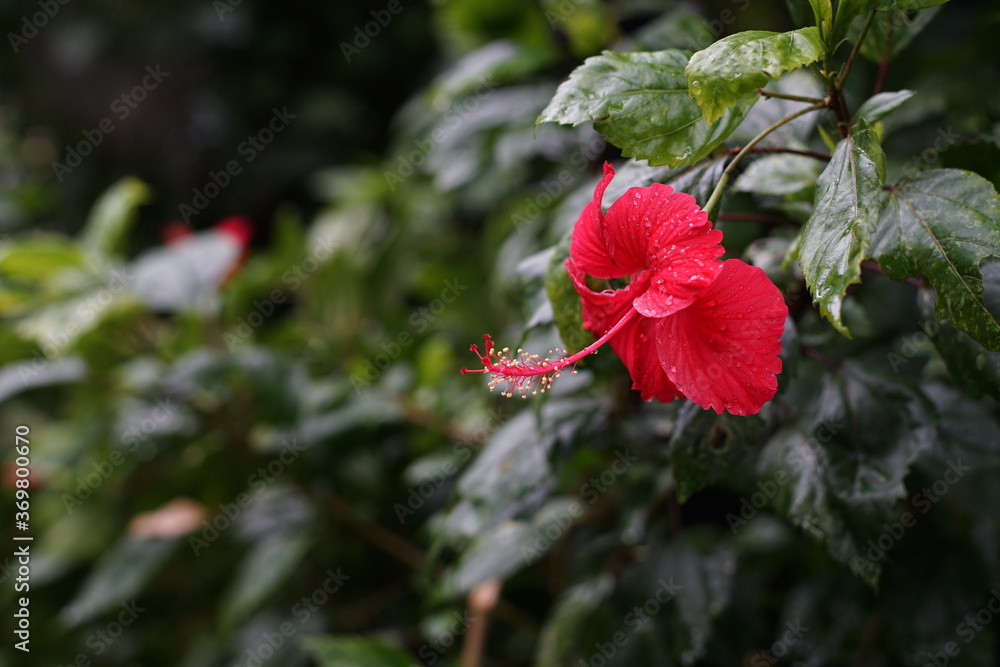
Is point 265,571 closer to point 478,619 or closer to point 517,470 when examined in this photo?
point 478,619

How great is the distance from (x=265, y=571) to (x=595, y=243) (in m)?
0.98

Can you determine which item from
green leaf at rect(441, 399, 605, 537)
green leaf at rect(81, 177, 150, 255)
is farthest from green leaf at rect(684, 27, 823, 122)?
green leaf at rect(81, 177, 150, 255)

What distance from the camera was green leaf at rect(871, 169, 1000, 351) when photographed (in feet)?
1.64

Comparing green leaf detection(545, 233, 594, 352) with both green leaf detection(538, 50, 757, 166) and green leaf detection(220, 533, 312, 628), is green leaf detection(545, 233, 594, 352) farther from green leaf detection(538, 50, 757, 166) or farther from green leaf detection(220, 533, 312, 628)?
green leaf detection(220, 533, 312, 628)

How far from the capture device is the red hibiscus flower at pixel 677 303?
49 cm

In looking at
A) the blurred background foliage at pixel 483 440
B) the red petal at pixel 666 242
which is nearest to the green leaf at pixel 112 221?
the blurred background foliage at pixel 483 440

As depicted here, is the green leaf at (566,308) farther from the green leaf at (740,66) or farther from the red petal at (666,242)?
the green leaf at (740,66)

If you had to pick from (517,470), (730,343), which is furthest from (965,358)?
(517,470)

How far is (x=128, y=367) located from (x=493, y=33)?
95 centimetres

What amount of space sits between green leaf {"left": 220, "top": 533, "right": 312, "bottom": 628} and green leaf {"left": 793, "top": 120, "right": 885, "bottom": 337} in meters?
1.04

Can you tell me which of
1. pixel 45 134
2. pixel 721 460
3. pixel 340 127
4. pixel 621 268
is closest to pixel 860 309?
pixel 721 460

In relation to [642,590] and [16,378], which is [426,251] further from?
[642,590]

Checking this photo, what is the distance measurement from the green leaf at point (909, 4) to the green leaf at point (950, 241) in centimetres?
12

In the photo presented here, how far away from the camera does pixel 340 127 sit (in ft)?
9.32
